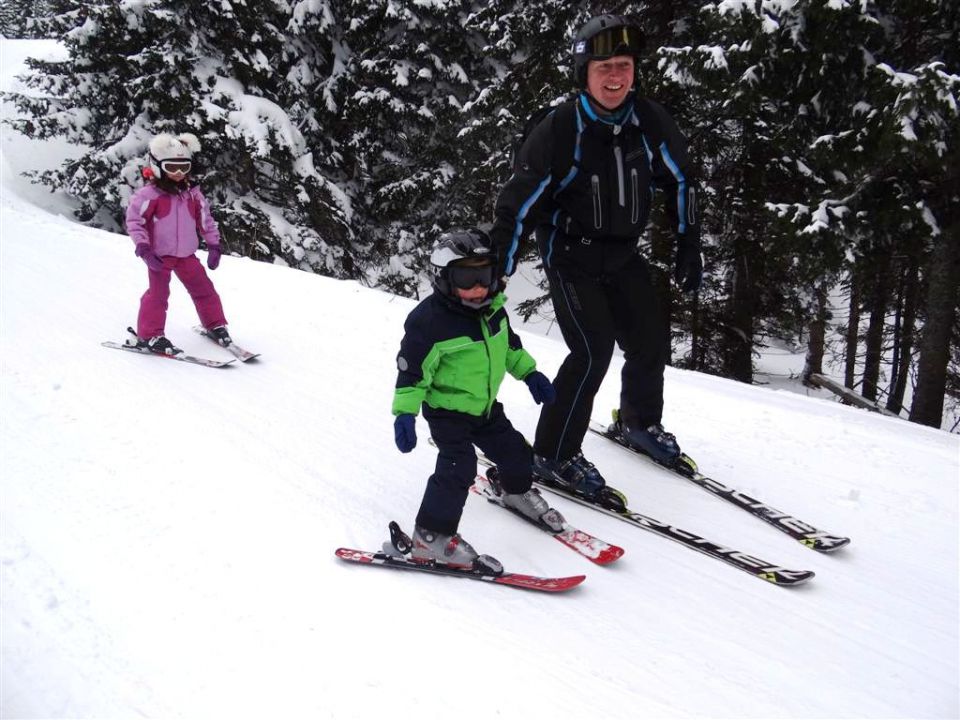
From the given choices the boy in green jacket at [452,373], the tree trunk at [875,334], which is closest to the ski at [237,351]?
the boy in green jacket at [452,373]

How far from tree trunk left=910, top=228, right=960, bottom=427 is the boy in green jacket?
20.9ft

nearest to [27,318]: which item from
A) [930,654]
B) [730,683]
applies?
[730,683]

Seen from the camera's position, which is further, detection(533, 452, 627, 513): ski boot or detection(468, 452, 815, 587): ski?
detection(533, 452, 627, 513): ski boot

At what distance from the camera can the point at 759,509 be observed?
148 inches

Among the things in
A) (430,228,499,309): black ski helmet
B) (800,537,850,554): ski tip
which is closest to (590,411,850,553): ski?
(800,537,850,554): ski tip

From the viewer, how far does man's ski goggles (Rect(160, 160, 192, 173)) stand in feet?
18.0

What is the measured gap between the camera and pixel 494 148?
44.1 feet

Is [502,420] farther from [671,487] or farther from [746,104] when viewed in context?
[746,104]

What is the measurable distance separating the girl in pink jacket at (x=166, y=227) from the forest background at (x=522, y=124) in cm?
557

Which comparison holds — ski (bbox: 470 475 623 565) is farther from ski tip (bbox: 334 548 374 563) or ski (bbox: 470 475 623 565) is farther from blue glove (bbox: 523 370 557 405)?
ski tip (bbox: 334 548 374 563)

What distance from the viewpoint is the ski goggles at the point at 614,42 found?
327 centimetres

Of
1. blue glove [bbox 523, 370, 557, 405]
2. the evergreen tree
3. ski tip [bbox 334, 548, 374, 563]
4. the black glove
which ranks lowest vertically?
ski tip [bbox 334, 548, 374, 563]

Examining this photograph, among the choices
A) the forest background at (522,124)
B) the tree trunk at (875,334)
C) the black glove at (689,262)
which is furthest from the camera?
the tree trunk at (875,334)

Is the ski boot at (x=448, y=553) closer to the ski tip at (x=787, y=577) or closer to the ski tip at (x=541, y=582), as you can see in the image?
the ski tip at (x=541, y=582)
